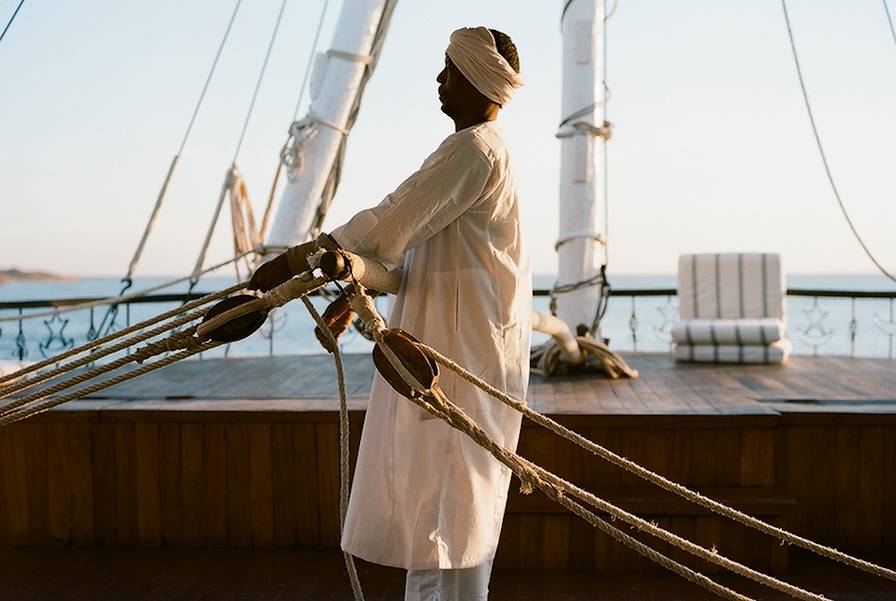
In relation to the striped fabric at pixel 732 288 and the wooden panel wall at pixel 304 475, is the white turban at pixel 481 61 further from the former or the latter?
the striped fabric at pixel 732 288

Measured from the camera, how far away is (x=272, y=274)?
2.03 metres

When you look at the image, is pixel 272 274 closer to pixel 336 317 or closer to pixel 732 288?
pixel 336 317

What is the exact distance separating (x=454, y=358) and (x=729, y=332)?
4.08 m

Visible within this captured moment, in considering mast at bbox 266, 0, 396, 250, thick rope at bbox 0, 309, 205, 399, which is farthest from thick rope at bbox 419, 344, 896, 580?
mast at bbox 266, 0, 396, 250

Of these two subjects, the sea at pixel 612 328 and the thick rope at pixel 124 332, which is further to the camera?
the sea at pixel 612 328

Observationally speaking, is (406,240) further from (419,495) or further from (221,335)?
(419,495)

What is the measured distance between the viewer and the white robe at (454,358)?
82.1 inches

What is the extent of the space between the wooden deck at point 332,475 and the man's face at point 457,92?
1.56 meters

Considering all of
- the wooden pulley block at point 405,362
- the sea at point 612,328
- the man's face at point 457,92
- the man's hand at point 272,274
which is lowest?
the sea at point 612,328

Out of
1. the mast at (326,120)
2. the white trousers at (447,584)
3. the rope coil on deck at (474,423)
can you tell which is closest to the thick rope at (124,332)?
the rope coil on deck at (474,423)

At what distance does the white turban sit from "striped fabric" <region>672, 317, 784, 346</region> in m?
4.06

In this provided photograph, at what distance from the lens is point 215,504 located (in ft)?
11.7

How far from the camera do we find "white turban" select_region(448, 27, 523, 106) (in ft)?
6.95

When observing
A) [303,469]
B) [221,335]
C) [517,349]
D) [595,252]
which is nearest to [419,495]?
[517,349]
